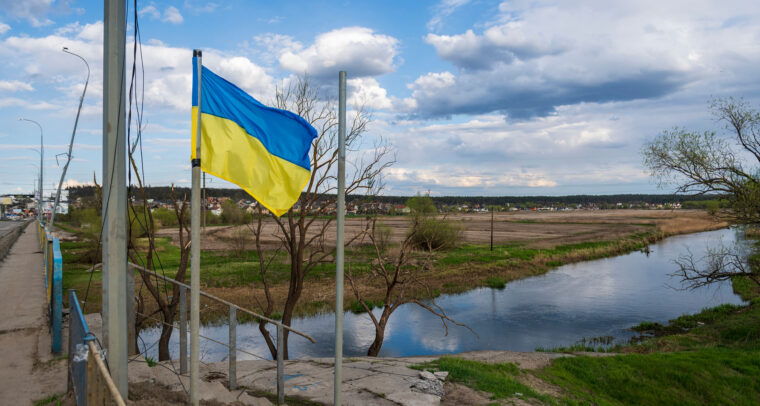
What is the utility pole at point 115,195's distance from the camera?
4590 millimetres

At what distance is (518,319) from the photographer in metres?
24.2

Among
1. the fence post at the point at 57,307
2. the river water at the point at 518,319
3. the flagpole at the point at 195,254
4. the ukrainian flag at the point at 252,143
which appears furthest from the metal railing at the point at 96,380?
the river water at the point at 518,319

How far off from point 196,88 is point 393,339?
16856 mm

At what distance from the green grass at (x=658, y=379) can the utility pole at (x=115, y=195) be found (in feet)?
29.8

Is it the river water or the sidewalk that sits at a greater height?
the sidewalk

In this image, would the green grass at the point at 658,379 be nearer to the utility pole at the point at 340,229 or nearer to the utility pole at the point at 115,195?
the utility pole at the point at 340,229

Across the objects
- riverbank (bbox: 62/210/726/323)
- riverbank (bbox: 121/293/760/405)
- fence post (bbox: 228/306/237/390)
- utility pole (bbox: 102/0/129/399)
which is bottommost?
riverbank (bbox: 62/210/726/323)

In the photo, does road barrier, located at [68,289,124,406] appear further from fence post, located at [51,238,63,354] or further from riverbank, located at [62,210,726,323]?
riverbank, located at [62,210,726,323]

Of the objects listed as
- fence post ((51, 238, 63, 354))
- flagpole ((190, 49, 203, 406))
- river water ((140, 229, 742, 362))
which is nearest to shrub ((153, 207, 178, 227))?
river water ((140, 229, 742, 362))

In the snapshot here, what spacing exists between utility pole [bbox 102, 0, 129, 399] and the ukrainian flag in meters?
0.69

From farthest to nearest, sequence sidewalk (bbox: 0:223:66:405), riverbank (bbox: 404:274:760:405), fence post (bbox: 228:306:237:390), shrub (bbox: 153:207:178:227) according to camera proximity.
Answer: shrub (bbox: 153:207:178:227) → riverbank (bbox: 404:274:760:405) → fence post (bbox: 228:306:237:390) → sidewalk (bbox: 0:223:66:405)

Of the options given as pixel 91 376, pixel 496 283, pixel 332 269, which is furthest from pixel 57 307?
pixel 496 283

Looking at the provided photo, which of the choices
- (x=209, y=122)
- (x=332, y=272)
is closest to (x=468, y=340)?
(x=332, y=272)

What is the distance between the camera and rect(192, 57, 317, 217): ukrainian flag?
5168 millimetres
